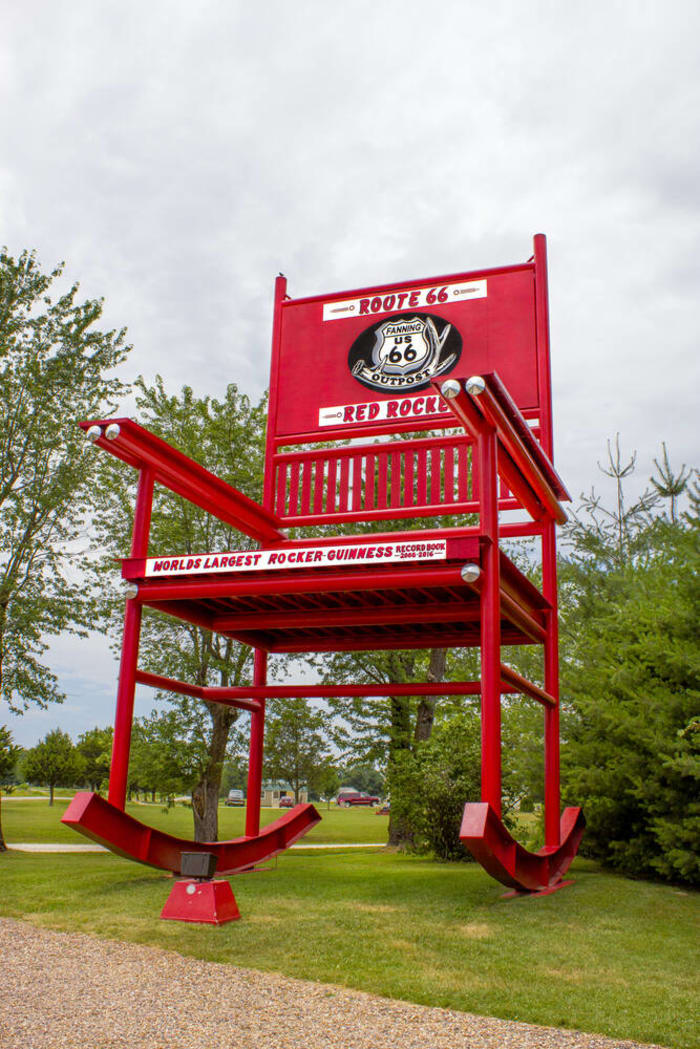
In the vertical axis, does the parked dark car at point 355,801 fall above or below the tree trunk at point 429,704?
below

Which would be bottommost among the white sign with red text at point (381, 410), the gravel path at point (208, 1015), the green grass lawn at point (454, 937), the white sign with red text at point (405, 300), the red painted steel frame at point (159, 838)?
the gravel path at point (208, 1015)

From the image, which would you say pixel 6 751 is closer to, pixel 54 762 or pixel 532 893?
pixel 54 762

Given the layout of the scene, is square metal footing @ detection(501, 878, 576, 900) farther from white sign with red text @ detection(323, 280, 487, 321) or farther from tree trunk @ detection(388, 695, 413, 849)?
tree trunk @ detection(388, 695, 413, 849)

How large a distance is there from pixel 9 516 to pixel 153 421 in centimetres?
291

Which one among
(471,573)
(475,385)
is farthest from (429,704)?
(475,385)

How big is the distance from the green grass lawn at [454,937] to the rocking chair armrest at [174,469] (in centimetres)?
214

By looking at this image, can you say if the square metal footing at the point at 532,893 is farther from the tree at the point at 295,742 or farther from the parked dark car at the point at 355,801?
the parked dark car at the point at 355,801

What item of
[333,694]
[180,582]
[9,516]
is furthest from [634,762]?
[9,516]

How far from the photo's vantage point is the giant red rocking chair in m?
3.93

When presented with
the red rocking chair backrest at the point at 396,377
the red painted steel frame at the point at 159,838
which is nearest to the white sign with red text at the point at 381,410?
the red rocking chair backrest at the point at 396,377

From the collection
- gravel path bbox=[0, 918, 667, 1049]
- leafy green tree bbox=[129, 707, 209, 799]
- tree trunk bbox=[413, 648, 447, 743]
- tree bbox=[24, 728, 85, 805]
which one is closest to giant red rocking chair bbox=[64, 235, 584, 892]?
gravel path bbox=[0, 918, 667, 1049]

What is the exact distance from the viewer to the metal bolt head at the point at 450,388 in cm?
361

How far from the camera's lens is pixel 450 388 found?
11.8ft

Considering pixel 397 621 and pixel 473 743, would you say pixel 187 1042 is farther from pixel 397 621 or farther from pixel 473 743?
pixel 473 743
